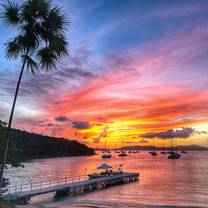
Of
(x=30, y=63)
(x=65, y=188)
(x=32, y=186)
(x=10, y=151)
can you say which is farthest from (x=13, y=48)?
(x=32, y=186)

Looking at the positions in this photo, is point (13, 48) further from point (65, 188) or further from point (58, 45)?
point (65, 188)

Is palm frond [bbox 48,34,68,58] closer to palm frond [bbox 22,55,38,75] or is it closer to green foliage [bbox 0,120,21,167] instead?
palm frond [bbox 22,55,38,75]

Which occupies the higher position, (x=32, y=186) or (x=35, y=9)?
(x=35, y=9)

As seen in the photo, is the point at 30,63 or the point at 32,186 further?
the point at 32,186

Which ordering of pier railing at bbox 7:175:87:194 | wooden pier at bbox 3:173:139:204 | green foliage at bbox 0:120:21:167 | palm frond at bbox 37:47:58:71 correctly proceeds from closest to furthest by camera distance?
palm frond at bbox 37:47:58:71, green foliage at bbox 0:120:21:167, wooden pier at bbox 3:173:139:204, pier railing at bbox 7:175:87:194

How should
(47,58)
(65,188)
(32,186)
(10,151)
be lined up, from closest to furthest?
(47,58) < (10,151) < (65,188) < (32,186)

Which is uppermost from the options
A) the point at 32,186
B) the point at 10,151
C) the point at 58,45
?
the point at 58,45

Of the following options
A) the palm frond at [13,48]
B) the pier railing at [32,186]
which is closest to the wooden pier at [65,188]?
the pier railing at [32,186]

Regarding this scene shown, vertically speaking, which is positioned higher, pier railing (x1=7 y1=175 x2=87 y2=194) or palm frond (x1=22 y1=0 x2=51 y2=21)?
palm frond (x1=22 y1=0 x2=51 y2=21)

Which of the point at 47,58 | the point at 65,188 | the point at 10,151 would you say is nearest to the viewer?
the point at 47,58

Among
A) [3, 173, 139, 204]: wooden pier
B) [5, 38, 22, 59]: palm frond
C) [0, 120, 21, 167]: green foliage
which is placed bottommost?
[3, 173, 139, 204]: wooden pier

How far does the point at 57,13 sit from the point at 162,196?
152 feet

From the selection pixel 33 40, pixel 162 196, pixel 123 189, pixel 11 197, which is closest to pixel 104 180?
pixel 123 189

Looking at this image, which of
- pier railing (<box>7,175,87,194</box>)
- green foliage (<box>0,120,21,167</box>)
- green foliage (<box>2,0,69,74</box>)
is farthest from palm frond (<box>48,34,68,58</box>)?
pier railing (<box>7,175,87,194</box>)
